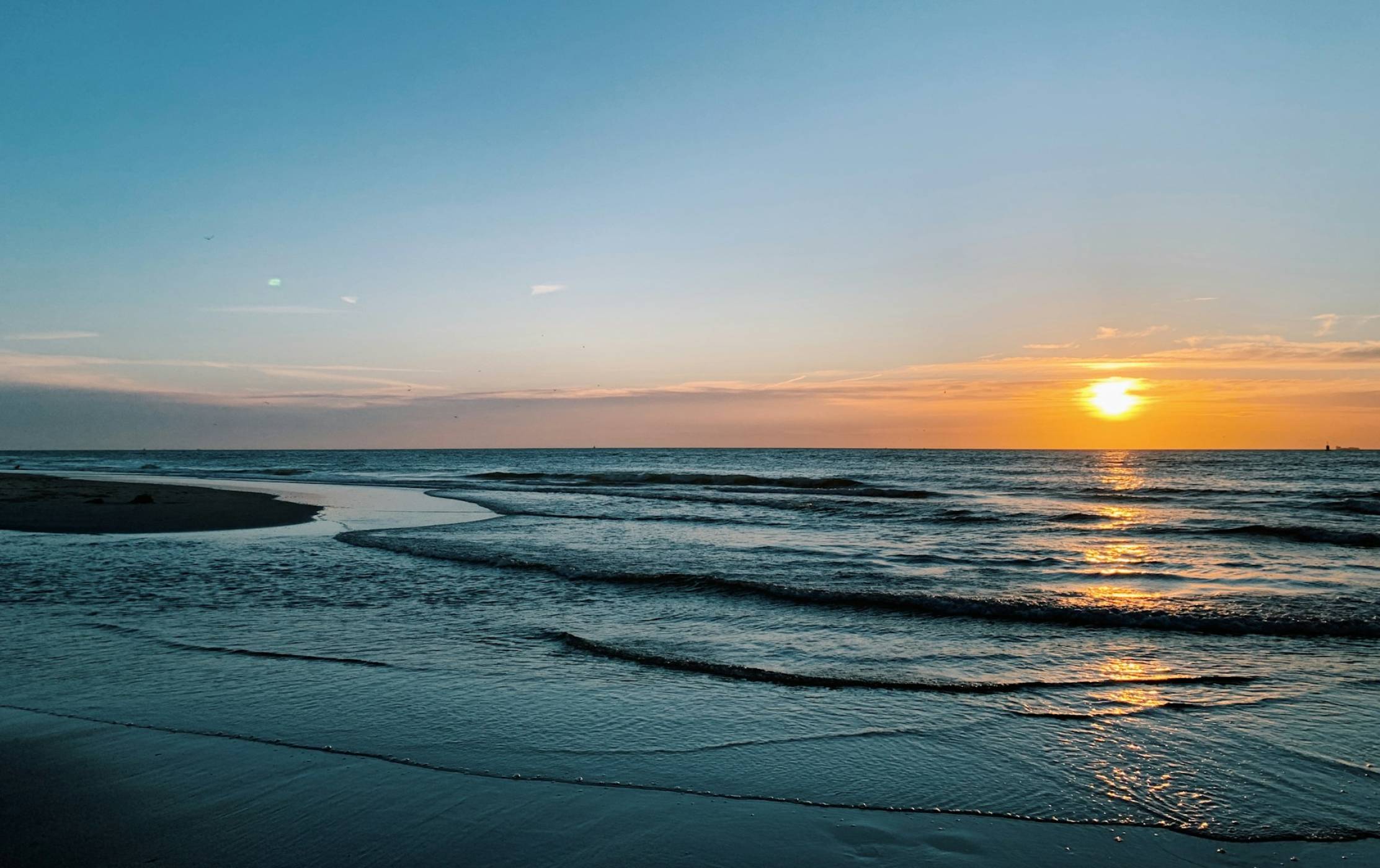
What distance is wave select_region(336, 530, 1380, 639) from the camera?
9.23 meters

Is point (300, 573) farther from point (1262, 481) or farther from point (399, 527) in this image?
point (1262, 481)

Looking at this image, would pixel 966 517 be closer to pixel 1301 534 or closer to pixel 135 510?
pixel 1301 534

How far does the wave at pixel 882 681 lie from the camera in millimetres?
6789

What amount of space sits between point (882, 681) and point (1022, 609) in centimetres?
409

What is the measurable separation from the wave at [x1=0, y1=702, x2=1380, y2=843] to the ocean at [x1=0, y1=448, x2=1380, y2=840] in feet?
0.10

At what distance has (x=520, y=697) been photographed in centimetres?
636

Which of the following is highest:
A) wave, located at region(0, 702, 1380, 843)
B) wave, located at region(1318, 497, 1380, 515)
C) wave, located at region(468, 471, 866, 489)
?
wave, located at region(0, 702, 1380, 843)

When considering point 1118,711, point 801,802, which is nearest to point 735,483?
point 1118,711

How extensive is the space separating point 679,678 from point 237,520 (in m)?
19.8

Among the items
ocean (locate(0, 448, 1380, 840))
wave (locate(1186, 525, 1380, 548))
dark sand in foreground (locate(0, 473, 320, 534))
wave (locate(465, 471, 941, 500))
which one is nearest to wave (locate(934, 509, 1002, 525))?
wave (locate(1186, 525, 1380, 548))

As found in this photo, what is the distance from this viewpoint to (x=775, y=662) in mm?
7617

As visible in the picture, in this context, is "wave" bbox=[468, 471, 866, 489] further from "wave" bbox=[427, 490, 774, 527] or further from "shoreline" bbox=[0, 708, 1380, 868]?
"shoreline" bbox=[0, 708, 1380, 868]

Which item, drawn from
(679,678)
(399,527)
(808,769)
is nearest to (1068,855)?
(808,769)

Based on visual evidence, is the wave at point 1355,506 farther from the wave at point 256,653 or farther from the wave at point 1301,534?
the wave at point 256,653
